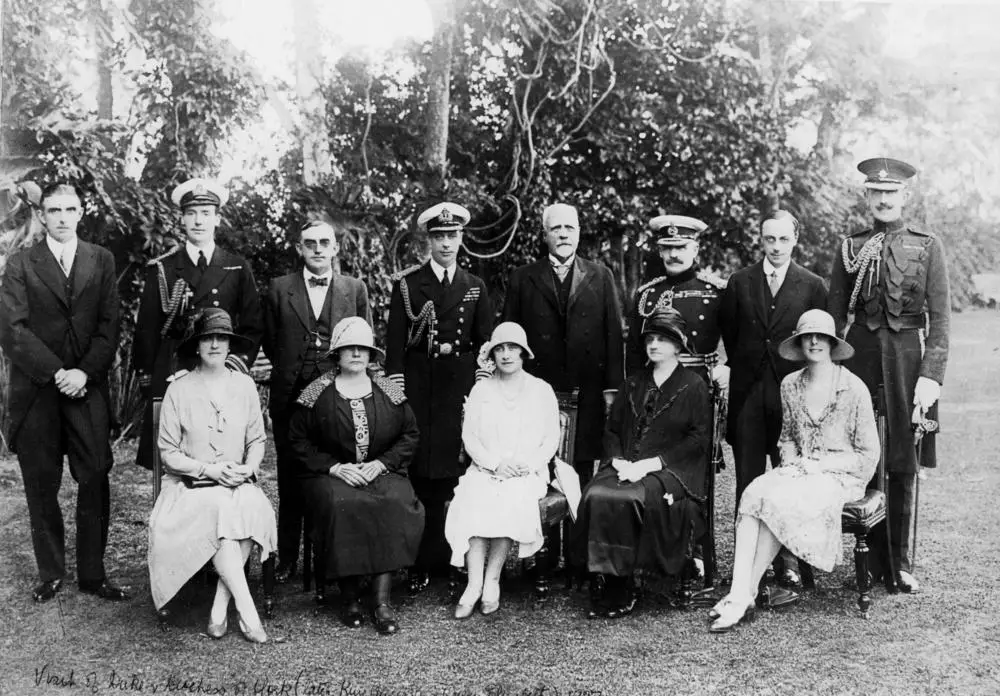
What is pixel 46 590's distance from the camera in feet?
14.0

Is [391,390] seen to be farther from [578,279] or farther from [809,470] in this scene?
[809,470]

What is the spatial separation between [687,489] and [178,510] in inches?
91.8

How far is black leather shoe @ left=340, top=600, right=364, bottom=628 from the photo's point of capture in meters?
4.09

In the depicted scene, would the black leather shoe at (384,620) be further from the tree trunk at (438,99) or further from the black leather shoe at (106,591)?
the tree trunk at (438,99)

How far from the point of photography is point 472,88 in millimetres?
8148

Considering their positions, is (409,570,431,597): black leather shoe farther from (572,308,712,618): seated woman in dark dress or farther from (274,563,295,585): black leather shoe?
(572,308,712,618): seated woman in dark dress

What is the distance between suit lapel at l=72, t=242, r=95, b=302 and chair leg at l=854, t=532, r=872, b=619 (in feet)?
12.4

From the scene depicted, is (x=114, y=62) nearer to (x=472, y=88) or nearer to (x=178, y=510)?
(x=472, y=88)

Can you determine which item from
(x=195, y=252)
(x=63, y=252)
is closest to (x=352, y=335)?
(x=195, y=252)

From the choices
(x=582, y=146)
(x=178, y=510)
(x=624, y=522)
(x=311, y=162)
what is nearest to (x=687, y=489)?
(x=624, y=522)

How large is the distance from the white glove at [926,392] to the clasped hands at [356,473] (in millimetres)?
2614

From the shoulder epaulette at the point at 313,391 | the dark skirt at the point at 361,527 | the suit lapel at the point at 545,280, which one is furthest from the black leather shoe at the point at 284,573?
the suit lapel at the point at 545,280

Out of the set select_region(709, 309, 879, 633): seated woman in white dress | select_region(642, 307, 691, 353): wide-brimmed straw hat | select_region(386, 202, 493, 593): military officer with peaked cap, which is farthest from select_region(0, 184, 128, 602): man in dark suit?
select_region(709, 309, 879, 633): seated woman in white dress

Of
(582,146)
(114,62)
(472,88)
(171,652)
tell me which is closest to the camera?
(171,652)
